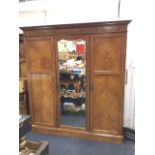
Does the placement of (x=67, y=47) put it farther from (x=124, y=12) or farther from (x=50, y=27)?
(x=124, y=12)

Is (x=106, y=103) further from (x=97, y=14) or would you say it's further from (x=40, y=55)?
(x=97, y=14)

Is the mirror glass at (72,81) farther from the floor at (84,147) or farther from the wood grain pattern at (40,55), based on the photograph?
the floor at (84,147)

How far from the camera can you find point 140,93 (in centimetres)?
70

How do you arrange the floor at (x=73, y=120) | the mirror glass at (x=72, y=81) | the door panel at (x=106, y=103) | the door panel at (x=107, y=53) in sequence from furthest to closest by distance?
the floor at (x=73, y=120) < the mirror glass at (x=72, y=81) < the door panel at (x=106, y=103) < the door panel at (x=107, y=53)

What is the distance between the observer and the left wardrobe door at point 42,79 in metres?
3.12

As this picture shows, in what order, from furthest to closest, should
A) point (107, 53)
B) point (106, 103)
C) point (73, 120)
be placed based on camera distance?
point (73, 120), point (106, 103), point (107, 53)

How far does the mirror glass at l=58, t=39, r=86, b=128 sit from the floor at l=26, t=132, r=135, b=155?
299mm

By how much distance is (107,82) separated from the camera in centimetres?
292

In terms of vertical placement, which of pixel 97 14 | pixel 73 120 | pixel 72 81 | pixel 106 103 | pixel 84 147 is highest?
pixel 97 14

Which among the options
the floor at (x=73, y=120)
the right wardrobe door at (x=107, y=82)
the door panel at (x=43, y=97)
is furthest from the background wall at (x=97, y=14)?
the door panel at (x=43, y=97)

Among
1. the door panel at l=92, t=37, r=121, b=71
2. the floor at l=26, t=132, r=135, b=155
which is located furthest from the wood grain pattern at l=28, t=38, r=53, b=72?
the floor at l=26, t=132, r=135, b=155

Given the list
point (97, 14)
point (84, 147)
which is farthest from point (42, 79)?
point (97, 14)

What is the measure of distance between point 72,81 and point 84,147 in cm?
112
